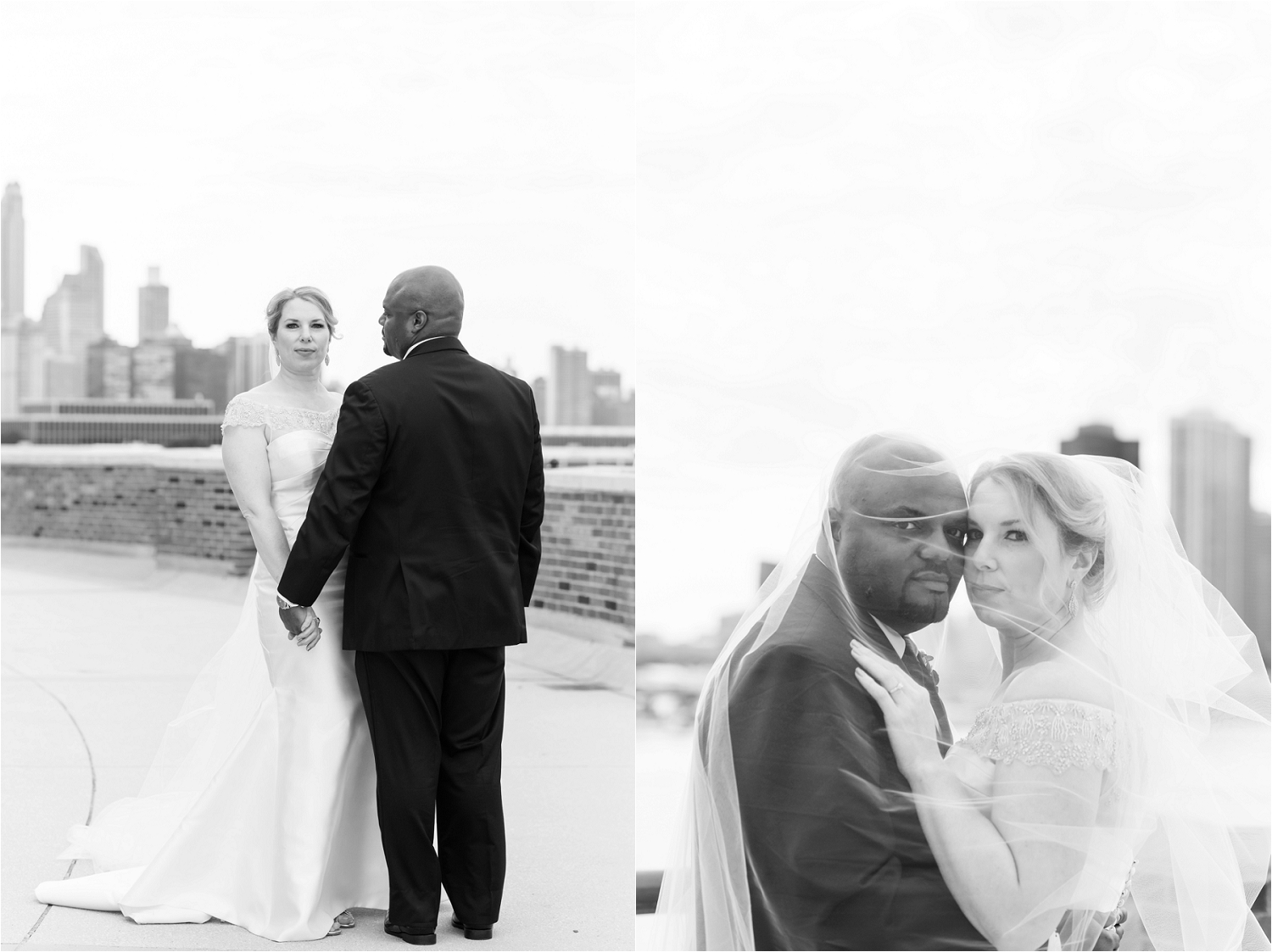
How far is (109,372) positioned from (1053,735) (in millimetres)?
33025

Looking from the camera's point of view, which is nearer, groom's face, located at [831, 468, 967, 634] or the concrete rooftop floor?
groom's face, located at [831, 468, 967, 634]

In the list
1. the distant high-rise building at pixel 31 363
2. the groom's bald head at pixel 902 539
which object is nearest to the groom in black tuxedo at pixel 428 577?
the groom's bald head at pixel 902 539

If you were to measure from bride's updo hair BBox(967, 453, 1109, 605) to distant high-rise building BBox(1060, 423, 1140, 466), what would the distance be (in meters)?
0.15

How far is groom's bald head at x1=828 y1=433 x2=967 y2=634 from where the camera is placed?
2.51 m

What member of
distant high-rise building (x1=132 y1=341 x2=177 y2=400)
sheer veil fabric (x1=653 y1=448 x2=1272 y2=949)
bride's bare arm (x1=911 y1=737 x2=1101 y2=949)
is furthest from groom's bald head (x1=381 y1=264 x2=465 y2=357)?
distant high-rise building (x1=132 y1=341 x2=177 y2=400)

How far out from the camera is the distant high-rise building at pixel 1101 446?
2.70 meters

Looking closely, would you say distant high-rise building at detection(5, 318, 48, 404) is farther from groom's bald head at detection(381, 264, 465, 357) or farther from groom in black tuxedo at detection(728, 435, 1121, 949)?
groom in black tuxedo at detection(728, 435, 1121, 949)

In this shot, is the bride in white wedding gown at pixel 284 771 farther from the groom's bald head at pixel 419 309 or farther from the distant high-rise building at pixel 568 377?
the distant high-rise building at pixel 568 377

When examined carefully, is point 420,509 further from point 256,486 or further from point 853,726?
point 853,726

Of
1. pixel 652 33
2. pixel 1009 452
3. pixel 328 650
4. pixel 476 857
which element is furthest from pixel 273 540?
pixel 1009 452

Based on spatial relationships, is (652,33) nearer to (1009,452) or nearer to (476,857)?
(1009,452)

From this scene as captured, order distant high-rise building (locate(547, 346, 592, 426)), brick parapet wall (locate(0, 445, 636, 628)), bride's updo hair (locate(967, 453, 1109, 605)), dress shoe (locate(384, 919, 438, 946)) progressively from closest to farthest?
bride's updo hair (locate(967, 453, 1109, 605))
dress shoe (locate(384, 919, 438, 946))
brick parapet wall (locate(0, 445, 636, 628))
distant high-rise building (locate(547, 346, 592, 426))

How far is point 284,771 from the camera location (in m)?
3.36

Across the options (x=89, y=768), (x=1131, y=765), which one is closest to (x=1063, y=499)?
(x=1131, y=765)
